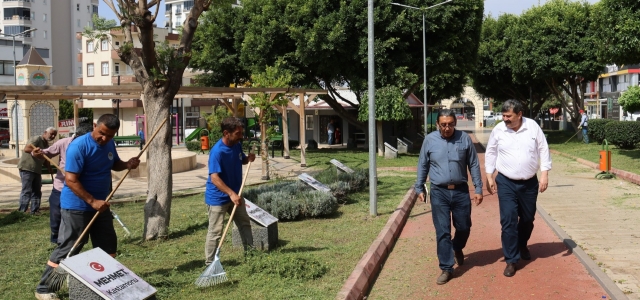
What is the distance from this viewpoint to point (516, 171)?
725 centimetres

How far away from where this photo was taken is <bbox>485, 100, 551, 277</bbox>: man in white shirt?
7.26 metres

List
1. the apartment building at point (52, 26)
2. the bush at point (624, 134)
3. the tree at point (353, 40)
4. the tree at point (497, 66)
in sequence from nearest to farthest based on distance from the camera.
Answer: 1. the bush at point (624, 134)
2. the tree at point (353, 40)
3. the tree at point (497, 66)
4. the apartment building at point (52, 26)

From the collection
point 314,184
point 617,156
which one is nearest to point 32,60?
point 314,184

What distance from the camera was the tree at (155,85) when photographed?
361 inches

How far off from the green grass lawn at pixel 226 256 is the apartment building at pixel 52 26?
6176 centimetres

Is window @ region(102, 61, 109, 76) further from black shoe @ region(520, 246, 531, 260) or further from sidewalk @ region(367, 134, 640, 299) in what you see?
black shoe @ region(520, 246, 531, 260)

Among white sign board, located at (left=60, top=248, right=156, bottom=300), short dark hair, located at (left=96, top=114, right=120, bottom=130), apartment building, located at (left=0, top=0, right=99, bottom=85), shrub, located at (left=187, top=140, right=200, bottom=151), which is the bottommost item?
white sign board, located at (left=60, top=248, right=156, bottom=300)

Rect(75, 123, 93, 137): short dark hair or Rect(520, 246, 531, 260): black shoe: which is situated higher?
Rect(75, 123, 93, 137): short dark hair

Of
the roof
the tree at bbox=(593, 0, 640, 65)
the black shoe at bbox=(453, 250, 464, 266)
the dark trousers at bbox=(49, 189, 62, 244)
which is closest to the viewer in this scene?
the black shoe at bbox=(453, 250, 464, 266)

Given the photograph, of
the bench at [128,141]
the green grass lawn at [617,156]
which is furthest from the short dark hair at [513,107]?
the bench at [128,141]

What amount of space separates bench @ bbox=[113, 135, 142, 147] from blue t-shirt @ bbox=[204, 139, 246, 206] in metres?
29.6

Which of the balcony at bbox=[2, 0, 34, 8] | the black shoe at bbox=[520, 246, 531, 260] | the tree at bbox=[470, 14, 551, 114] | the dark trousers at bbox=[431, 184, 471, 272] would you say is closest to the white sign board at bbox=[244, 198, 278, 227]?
the dark trousers at bbox=[431, 184, 471, 272]

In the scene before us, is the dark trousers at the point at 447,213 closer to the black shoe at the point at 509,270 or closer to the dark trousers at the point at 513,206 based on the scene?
the dark trousers at the point at 513,206

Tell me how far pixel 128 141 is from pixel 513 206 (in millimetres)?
33039
